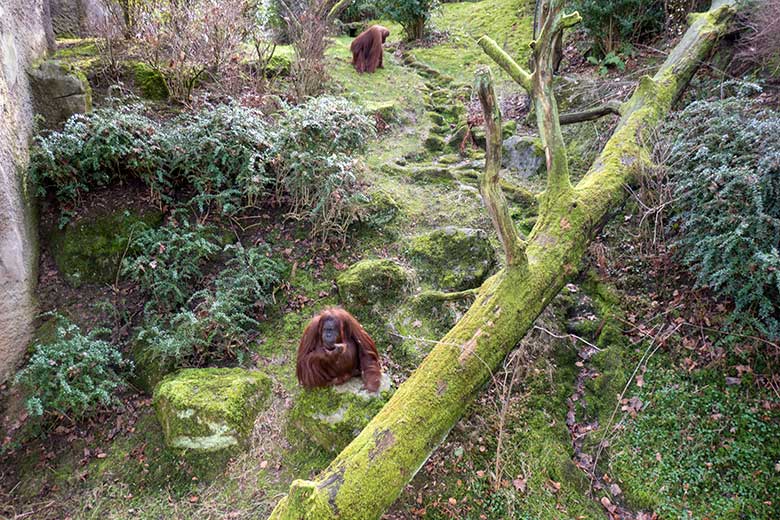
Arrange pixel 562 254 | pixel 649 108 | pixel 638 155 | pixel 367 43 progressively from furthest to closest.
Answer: pixel 367 43, pixel 649 108, pixel 638 155, pixel 562 254

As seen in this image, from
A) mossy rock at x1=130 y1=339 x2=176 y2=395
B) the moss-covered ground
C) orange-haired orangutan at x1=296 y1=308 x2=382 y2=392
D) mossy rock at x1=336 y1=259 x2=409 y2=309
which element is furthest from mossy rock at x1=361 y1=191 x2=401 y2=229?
mossy rock at x1=130 y1=339 x2=176 y2=395

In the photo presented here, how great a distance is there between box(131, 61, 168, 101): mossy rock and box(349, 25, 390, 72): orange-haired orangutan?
5.04 m

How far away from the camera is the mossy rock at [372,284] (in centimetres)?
546

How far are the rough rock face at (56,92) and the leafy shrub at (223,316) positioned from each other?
2.88 m

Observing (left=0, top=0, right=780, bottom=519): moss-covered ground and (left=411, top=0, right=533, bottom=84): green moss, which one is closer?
(left=0, top=0, right=780, bottom=519): moss-covered ground

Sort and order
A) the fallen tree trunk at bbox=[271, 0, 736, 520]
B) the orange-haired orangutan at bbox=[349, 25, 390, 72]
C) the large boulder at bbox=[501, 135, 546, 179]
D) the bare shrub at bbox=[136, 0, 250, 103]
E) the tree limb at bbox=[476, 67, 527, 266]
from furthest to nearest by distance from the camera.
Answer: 1. the orange-haired orangutan at bbox=[349, 25, 390, 72]
2. the large boulder at bbox=[501, 135, 546, 179]
3. the bare shrub at bbox=[136, 0, 250, 103]
4. the tree limb at bbox=[476, 67, 527, 266]
5. the fallen tree trunk at bbox=[271, 0, 736, 520]

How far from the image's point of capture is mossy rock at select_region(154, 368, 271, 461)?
4352mm

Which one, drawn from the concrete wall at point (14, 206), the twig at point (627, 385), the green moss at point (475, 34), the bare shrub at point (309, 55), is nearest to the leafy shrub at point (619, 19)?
the green moss at point (475, 34)

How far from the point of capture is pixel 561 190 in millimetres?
4516

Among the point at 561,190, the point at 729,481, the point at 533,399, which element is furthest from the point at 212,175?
the point at 729,481

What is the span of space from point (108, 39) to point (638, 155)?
24.9ft

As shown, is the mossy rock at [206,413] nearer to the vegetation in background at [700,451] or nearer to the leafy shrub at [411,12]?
the vegetation in background at [700,451]

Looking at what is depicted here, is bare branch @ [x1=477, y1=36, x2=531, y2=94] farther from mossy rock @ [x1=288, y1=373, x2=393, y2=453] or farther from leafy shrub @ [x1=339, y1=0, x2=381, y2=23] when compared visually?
leafy shrub @ [x1=339, y1=0, x2=381, y2=23]

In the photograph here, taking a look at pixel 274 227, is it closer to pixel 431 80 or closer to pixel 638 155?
pixel 638 155
